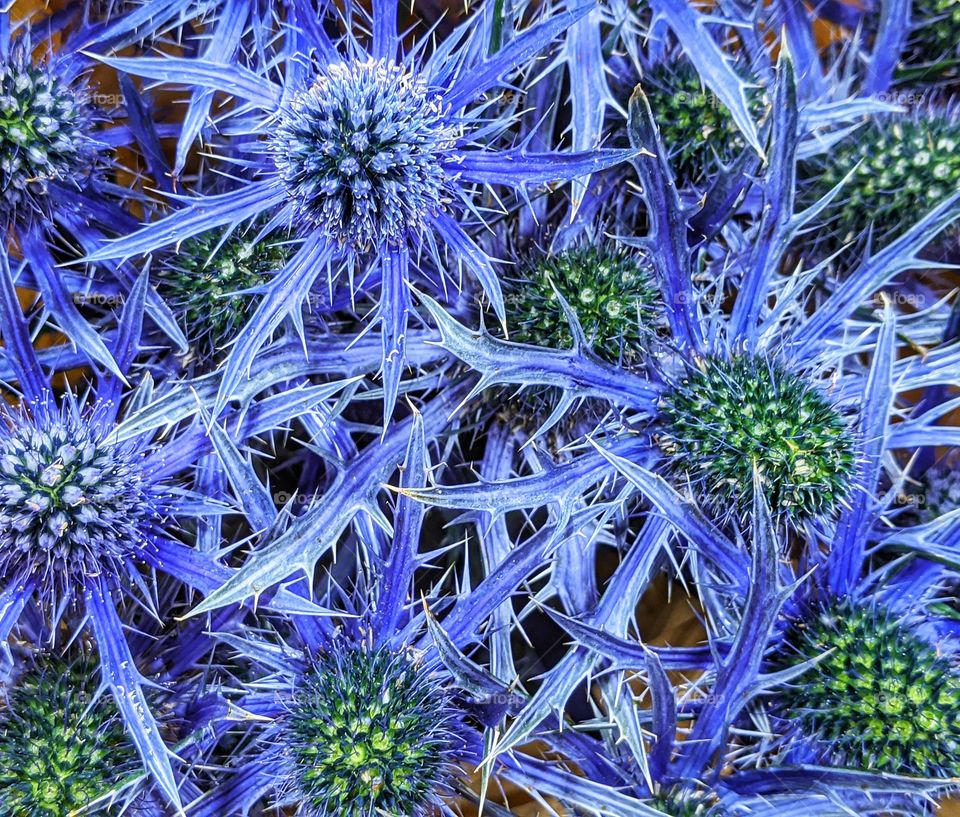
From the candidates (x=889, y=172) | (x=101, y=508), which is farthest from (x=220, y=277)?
(x=889, y=172)

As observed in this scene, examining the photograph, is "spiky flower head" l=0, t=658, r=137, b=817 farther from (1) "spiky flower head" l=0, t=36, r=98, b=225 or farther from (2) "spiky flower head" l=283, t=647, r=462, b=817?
(1) "spiky flower head" l=0, t=36, r=98, b=225

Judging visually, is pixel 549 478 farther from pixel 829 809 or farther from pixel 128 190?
pixel 128 190

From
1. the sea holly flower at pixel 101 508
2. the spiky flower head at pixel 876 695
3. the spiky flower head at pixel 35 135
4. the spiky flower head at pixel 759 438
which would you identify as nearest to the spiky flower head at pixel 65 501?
the sea holly flower at pixel 101 508

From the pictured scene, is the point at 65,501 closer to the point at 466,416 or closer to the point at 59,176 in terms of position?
the point at 59,176

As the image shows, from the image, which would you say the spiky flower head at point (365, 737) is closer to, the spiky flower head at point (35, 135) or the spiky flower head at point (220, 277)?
the spiky flower head at point (220, 277)

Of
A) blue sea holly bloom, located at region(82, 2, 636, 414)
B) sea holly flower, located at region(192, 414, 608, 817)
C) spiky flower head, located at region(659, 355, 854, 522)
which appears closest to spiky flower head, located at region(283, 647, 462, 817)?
sea holly flower, located at region(192, 414, 608, 817)

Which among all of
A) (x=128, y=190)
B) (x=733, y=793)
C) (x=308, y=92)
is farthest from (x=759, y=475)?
(x=128, y=190)
